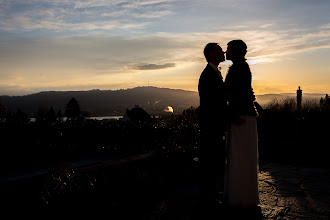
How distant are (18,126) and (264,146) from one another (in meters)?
8.73

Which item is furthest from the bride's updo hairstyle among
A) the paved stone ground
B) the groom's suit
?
the paved stone ground

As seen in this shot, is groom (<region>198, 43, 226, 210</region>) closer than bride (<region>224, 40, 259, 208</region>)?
No

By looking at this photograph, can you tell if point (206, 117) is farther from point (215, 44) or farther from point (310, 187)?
point (310, 187)

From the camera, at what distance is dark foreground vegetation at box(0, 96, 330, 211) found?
4852mm

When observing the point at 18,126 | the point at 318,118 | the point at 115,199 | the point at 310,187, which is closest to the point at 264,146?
the point at 318,118

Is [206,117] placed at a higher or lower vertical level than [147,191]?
higher

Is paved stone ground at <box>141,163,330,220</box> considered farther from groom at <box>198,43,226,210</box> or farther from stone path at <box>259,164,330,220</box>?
groom at <box>198,43,226,210</box>

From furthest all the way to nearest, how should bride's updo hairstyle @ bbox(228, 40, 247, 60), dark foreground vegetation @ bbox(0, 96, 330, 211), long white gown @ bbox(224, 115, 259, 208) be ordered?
dark foreground vegetation @ bbox(0, 96, 330, 211) < long white gown @ bbox(224, 115, 259, 208) < bride's updo hairstyle @ bbox(228, 40, 247, 60)

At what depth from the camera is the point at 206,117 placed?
15.9 ft

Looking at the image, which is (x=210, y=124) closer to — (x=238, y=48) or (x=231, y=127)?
(x=231, y=127)

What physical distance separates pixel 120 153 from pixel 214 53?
8879 mm

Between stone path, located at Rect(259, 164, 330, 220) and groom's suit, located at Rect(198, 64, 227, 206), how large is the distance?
3.18 feet

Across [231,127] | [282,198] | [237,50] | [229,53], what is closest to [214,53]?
[229,53]

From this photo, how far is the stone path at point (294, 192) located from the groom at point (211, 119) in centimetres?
94
